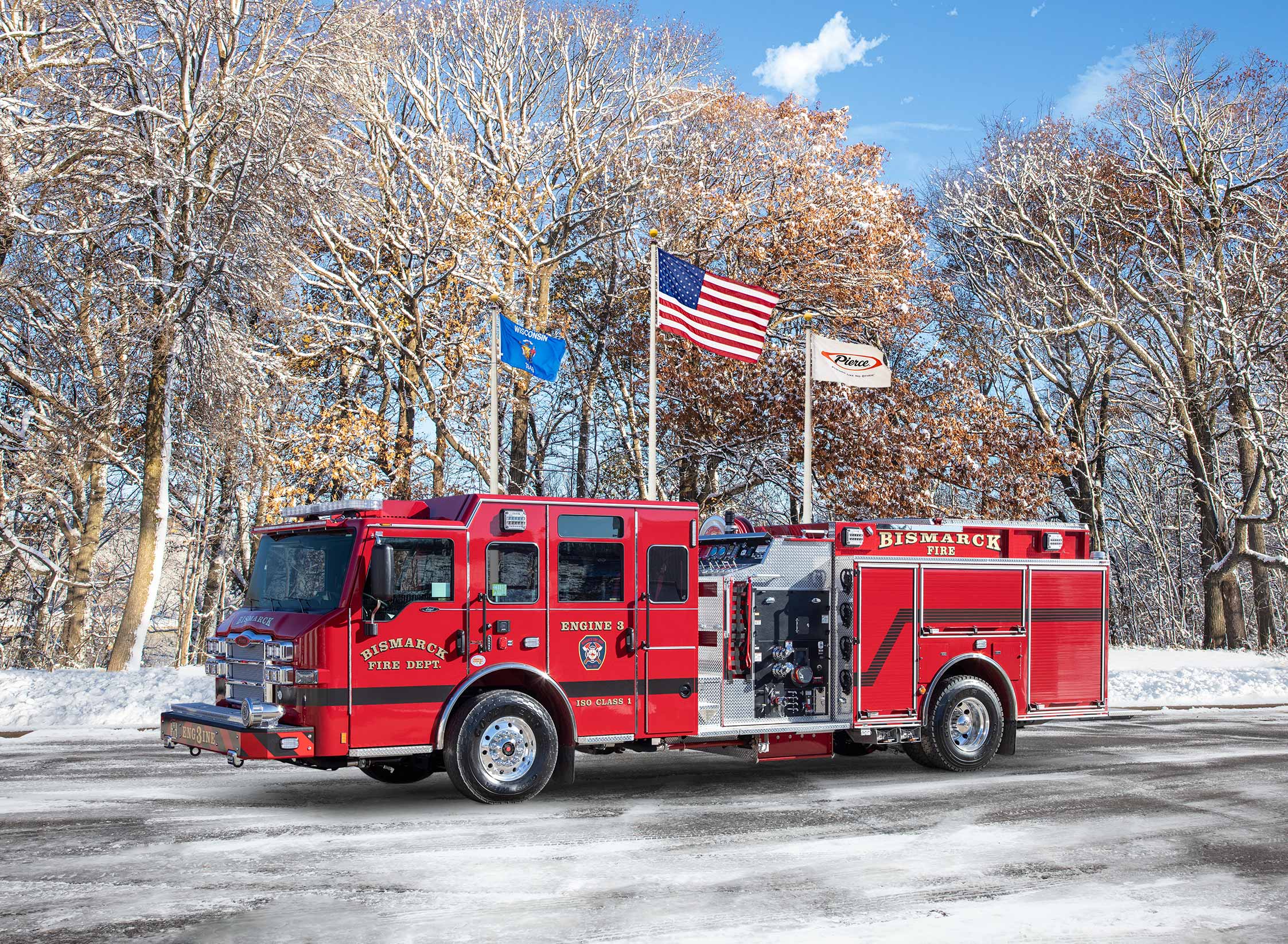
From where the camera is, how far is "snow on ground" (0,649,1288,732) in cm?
1580

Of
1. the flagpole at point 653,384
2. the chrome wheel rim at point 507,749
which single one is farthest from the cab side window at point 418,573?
the flagpole at point 653,384

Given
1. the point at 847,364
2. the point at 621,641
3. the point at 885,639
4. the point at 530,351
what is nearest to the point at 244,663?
the point at 621,641

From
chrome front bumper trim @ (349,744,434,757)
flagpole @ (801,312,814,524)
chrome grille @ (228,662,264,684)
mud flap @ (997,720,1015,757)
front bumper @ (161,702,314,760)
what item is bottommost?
mud flap @ (997,720,1015,757)

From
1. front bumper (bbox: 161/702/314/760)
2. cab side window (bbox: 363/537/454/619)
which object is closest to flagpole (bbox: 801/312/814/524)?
cab side window (bbox: 363/537/454/619)

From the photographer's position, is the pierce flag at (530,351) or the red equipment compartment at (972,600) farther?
the pierce flag at (530,351)

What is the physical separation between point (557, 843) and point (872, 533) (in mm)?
5128

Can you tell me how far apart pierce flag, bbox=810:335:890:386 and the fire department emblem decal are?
418 inches

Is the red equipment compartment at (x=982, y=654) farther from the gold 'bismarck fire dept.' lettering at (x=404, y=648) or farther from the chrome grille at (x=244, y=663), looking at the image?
the chrome grille at (x=244, y=663)

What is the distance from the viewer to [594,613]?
10.6 metres

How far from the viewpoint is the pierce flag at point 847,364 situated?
2034 centimetres

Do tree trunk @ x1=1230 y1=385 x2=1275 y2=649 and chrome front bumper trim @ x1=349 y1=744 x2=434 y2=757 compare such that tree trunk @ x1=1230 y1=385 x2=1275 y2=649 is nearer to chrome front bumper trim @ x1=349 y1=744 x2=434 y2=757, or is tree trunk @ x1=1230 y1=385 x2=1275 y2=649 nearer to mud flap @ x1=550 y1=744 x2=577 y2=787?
mud flap @ x1=550 y1=744 x2=577 y2=787

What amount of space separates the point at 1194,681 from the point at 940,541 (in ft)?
38.7

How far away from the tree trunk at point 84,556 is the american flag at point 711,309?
14.5m

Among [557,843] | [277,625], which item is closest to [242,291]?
[277,625]
